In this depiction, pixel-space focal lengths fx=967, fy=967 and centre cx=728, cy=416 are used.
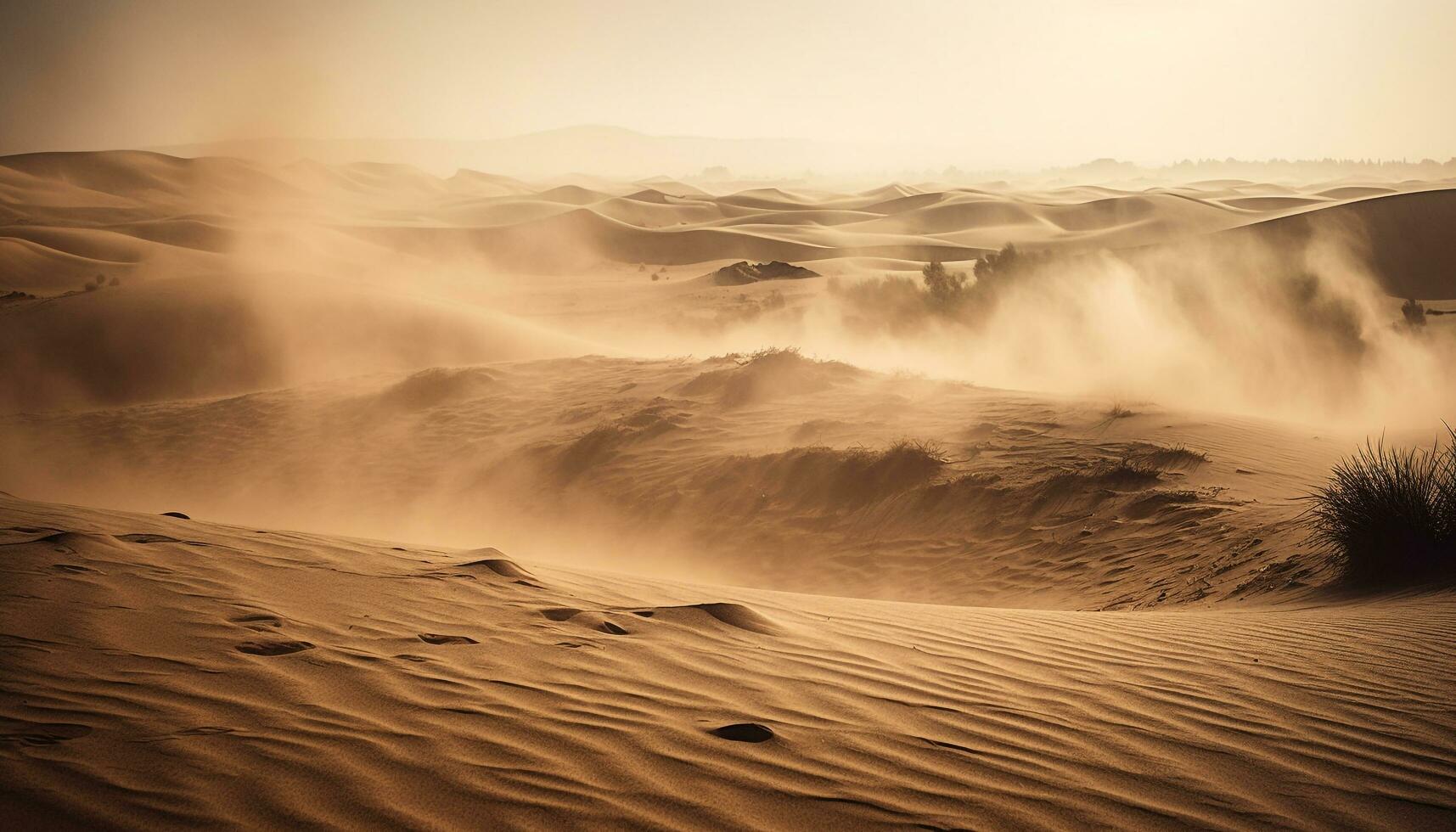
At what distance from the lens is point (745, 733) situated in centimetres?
322

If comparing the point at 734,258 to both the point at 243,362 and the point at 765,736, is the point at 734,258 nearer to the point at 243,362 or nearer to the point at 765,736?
the point at 243,362

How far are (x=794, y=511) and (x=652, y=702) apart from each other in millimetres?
7727

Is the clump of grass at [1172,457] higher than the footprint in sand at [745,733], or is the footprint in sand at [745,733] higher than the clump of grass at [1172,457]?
the footprint in sand at [745,733]

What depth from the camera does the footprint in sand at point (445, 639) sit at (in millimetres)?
4047

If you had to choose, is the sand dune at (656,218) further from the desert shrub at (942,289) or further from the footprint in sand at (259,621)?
the footprint in sand at (259,621)

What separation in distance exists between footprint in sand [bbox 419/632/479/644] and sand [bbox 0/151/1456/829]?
0.09 feet

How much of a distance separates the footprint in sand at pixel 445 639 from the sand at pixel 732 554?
0.09 feet

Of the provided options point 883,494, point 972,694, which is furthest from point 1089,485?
point 972,694

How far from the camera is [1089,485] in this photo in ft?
33.4

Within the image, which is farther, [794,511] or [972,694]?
[794,511]

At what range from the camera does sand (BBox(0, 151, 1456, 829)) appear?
287 centimetres

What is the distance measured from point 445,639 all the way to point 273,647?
67cm

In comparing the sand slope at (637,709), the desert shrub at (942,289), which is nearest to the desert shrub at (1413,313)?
the desert shrub at (942,289)

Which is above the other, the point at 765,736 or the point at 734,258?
the point at 734,258
